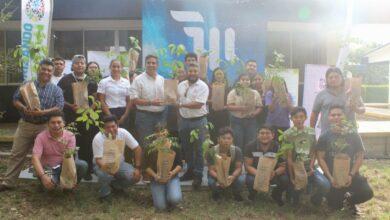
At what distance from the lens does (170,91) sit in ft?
17.1

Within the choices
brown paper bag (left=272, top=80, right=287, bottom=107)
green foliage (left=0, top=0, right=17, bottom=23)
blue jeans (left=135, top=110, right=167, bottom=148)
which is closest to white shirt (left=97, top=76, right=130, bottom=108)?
blue jeans (left=135, top=110, right=167, bottom=148)

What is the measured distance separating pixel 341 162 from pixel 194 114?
5.95ft

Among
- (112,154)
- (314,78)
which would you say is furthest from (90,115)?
(314,78)

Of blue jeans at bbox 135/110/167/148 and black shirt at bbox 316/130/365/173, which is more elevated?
blue jeans at bbox 135/110/167/148

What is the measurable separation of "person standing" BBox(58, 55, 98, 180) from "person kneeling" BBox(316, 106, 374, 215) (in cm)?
288

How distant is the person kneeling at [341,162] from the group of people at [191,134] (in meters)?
0.01

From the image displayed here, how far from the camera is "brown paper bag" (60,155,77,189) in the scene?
4.62m

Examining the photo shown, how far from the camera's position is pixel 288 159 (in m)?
4.74

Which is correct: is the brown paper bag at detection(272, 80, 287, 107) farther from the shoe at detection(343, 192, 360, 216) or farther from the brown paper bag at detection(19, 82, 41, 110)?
the brown paper bag at detection(19, 82, 41, 110)

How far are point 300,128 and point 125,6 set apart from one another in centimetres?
592

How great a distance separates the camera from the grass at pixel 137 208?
457cm

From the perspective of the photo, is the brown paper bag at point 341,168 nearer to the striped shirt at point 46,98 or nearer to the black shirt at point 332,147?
the black shirt at point 332,147

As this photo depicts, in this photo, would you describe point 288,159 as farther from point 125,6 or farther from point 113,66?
point 125,6

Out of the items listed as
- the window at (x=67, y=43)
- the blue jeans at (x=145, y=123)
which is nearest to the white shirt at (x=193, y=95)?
the blue jeans at (x=145, y=123)
